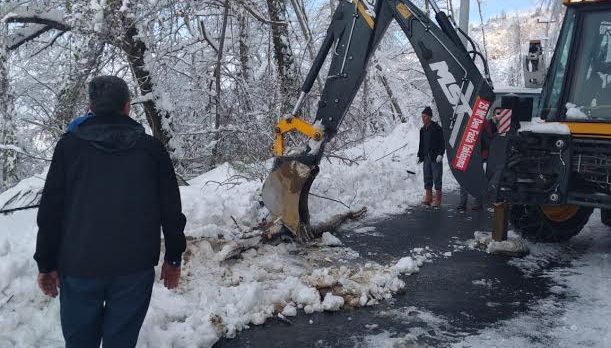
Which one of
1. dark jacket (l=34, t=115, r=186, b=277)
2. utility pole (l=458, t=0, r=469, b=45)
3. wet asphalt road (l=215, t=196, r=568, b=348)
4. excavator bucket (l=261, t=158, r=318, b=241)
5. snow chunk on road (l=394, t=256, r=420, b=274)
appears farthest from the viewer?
utility pole (l=458, t=0, r=469, b=45)

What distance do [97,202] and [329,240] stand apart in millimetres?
4524

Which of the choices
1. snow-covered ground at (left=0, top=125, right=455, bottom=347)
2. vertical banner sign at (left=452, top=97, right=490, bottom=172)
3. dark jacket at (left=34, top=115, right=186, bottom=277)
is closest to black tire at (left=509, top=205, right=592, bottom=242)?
vertical banner sign at (left=452, top=97, right=490, bottom=172)

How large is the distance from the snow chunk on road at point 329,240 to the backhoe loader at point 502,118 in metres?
0.23

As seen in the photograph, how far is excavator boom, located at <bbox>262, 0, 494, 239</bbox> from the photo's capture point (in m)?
6.32

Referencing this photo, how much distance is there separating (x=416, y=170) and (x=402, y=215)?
11.8 ft

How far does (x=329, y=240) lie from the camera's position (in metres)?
7.00

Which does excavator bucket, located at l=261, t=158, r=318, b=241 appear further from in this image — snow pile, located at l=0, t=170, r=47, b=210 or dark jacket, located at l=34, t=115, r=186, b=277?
dark jacket, located at l=34, t=115, r=186, b=277

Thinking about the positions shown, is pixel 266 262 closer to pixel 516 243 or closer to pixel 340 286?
pixel 340 286

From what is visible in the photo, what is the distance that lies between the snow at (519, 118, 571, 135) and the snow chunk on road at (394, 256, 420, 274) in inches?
74.4

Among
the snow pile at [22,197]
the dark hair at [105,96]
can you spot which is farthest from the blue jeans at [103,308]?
the snow pile at [22,197]

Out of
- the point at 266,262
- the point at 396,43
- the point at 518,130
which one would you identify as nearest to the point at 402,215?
the point at 518,130

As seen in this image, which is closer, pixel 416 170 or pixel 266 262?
pixel 266 262

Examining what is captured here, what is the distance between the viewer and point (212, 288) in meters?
5.02

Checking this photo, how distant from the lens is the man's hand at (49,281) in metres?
2.83
